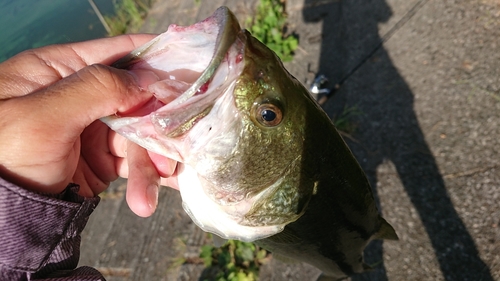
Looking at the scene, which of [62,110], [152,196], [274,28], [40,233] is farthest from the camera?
[274,28]

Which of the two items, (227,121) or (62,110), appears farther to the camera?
(227,121)

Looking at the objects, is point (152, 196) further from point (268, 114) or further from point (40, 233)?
point (268, 114)

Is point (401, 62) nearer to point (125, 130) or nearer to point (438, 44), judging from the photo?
point (438, 44)

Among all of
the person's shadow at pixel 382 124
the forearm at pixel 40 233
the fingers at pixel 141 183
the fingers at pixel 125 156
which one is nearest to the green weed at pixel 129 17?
the person's shadow at pixel 382 124

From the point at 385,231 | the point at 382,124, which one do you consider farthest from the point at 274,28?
the point at 385,231

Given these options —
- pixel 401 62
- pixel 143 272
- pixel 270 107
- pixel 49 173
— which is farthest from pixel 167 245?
pixel 401 62

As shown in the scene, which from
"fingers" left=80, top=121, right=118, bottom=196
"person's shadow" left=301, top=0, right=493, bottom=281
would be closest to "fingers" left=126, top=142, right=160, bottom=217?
"fingers" left=80, top=121, right=118, bottom=196

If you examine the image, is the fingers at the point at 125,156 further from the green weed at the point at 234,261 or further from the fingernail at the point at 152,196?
the green weed at the point at 234,261
